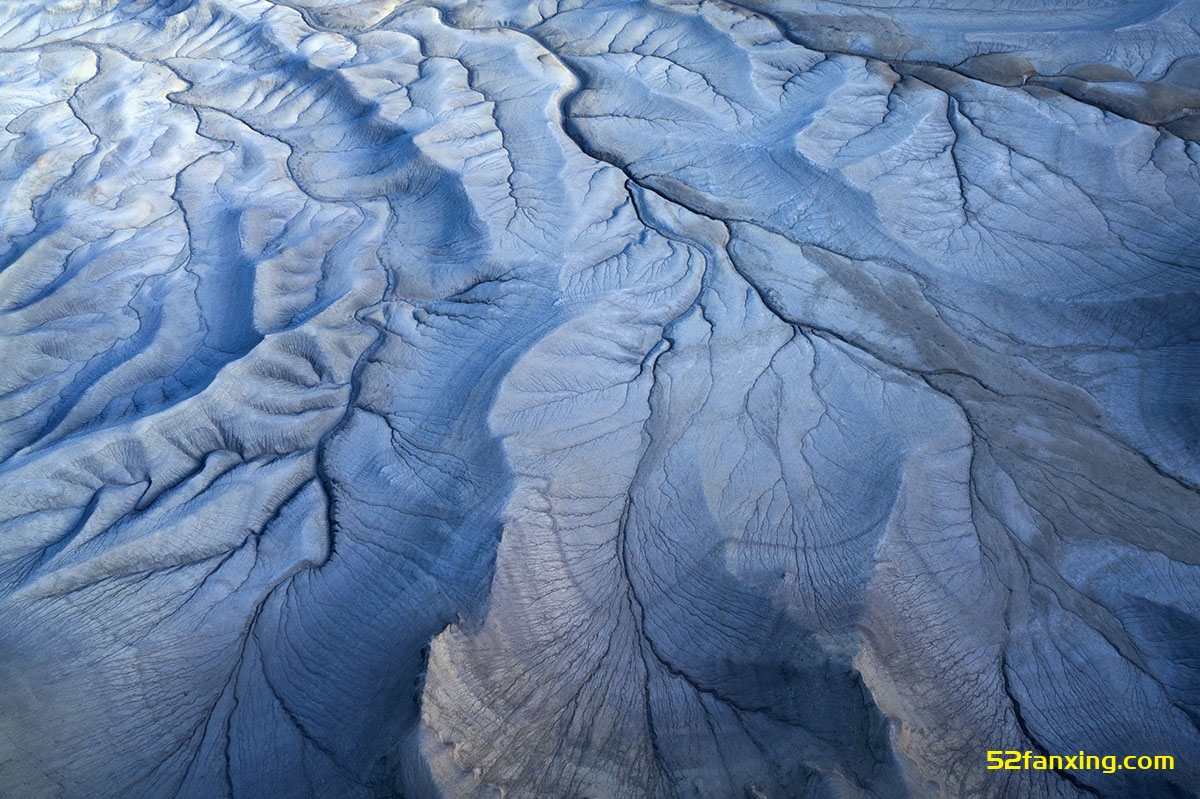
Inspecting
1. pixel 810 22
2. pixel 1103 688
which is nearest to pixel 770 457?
pixel 1103 688

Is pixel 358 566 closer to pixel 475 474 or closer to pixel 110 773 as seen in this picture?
pixel 475 474

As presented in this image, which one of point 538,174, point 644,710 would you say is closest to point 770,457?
point 644,710

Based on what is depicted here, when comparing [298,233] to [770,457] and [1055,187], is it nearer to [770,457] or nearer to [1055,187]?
[770,457]

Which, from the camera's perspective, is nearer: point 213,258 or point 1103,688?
point 1103,688

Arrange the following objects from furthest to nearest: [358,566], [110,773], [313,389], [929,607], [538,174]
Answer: [538,174] → [313,389] → [358,566] → [929,607] → [110,773]

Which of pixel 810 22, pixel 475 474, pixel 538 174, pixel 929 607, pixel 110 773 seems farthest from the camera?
pixel 810 22

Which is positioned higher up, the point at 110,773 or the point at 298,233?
the point at 298,233
